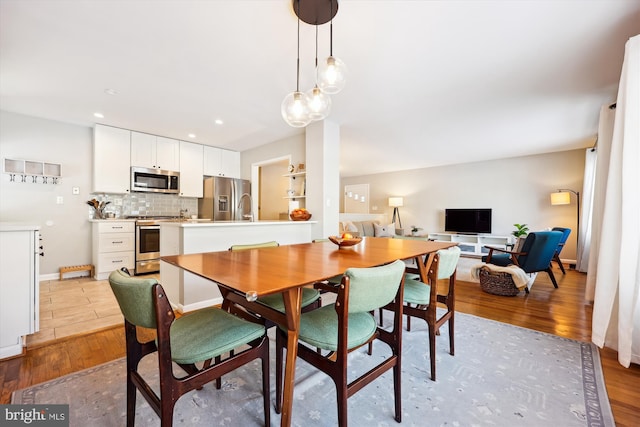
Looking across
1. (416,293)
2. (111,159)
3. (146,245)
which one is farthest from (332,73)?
(111,159)

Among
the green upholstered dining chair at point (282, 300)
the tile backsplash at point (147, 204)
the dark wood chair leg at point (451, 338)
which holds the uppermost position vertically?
the tile backsplash at point (147, 204)

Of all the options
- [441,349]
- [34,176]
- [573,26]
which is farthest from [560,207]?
[34,176]

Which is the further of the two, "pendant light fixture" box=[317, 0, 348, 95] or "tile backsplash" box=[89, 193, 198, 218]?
"tile backsplash" box=[89, 193, 198, 218]

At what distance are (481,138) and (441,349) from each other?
4.05 meters

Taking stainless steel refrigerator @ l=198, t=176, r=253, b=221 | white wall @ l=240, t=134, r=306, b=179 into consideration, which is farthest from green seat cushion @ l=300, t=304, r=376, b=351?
stainless steel refrigerator @ l=198, t=176, r=253, b=221

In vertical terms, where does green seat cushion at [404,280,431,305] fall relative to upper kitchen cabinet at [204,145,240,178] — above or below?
below

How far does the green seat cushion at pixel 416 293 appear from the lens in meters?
1.72

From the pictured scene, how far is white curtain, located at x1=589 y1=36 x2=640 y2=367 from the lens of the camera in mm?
1747

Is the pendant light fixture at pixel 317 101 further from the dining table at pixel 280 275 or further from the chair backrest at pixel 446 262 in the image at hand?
the chair backrest at pixel 446 262

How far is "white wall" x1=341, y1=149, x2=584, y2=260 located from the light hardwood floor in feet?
7.76

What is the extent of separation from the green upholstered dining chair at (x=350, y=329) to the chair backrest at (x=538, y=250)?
313 cm

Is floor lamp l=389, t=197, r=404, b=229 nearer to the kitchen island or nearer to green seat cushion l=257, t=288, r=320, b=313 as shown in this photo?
the kitchen island

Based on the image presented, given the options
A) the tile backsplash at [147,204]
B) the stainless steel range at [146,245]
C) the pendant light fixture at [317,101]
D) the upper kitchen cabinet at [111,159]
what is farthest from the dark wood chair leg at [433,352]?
the tile backsplash at [147,204]

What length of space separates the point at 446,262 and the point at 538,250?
2.64m
